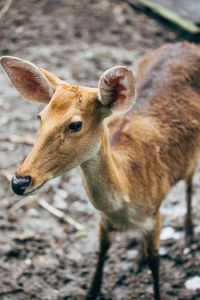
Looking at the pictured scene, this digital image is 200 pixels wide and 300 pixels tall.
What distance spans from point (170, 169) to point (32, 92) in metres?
1.51

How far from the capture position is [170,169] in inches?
→ 148

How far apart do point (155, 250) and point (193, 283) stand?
0.64 m

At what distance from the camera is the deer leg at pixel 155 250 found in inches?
138

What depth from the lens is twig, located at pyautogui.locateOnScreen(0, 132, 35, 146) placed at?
574 cm

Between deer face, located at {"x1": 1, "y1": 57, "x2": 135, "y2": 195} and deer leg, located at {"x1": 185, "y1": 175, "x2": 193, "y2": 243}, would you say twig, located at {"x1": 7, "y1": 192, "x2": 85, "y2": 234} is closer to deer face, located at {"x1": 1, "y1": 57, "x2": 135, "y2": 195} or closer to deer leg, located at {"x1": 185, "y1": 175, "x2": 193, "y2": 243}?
deer leg, located at {"x1": 185, "y1": 175, "x2": 193, "y2": 243}

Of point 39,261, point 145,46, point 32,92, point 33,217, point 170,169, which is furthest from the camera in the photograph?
point 145,46

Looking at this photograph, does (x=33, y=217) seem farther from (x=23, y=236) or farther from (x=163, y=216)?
(x=163, y=216)

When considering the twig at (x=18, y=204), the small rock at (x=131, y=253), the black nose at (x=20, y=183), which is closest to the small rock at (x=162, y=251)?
the small rock at (x=131, y=253)

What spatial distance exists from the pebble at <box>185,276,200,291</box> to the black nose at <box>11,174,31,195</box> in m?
2.22

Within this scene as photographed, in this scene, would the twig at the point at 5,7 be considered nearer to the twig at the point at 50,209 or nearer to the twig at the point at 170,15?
the twig at the point at 170,15

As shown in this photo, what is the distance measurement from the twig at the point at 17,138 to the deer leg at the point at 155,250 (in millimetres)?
2723

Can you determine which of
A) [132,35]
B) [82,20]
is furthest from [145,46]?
[82,20]

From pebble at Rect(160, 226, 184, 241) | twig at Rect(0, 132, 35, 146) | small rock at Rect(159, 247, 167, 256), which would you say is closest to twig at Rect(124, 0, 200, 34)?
twig at Rect(0, 132, 35, 146)

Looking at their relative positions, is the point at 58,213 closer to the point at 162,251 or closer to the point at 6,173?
the point at 6,173
